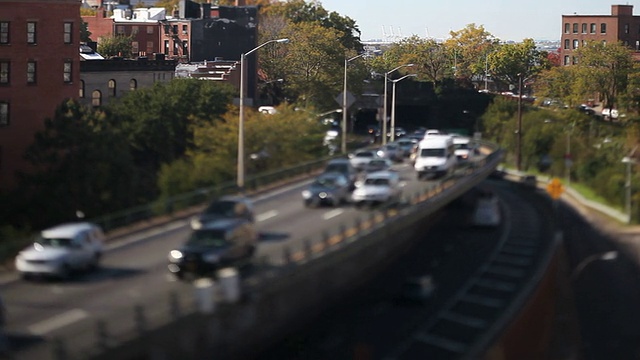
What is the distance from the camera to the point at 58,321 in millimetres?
22891

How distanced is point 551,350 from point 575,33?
10379 centimetres

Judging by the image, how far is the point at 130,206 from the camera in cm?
4447

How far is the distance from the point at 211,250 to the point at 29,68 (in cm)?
3128

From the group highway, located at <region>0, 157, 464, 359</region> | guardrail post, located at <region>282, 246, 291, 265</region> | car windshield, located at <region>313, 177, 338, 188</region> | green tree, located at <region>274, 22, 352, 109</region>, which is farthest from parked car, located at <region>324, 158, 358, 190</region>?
green tree, located at <region>274, 22, 352, 109</region>

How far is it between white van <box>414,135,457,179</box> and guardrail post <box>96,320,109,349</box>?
26558mm

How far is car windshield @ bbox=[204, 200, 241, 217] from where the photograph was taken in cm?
2948

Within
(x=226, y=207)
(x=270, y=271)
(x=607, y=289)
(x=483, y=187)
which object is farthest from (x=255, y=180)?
(x=483, y=187)

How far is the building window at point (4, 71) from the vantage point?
53531 millimetres

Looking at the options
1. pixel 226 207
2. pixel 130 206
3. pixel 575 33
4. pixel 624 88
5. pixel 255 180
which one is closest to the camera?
pixel 226 207

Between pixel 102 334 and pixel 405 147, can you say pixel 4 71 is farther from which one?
pixel 102 334

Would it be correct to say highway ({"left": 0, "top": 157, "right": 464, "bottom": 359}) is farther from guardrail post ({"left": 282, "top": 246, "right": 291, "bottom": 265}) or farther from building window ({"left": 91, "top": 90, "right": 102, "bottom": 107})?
building window ({"left": 91, "top": 90, "right": 102, "bottom": 107})

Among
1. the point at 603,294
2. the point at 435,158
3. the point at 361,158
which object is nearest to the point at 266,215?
the point at 361,158

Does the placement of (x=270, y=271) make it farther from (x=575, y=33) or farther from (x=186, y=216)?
(x=575, y=33)

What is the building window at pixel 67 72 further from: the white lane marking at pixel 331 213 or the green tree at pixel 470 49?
the green tree at pixel 470 49
